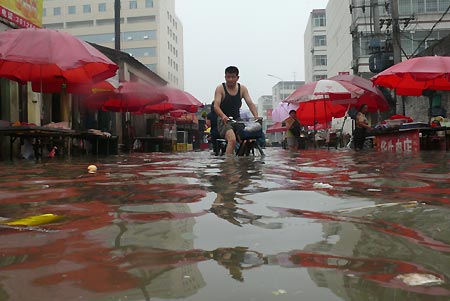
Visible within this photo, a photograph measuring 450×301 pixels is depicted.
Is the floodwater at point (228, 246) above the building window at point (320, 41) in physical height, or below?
below

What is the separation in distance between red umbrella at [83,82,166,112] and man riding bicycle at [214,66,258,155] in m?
7.69

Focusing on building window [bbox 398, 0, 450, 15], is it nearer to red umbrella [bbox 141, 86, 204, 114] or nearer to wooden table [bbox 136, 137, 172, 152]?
wooden table [bbox 136, 137, 172, 152]

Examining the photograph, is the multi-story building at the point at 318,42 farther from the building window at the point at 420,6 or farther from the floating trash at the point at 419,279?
the floating trash at the point at 419,279

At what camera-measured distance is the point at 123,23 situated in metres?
75.9

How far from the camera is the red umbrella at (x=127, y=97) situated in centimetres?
1513

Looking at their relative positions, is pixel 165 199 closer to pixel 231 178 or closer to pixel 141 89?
pixel 231 178

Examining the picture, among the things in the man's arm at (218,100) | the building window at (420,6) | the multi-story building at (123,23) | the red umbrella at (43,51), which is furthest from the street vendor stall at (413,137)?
the multi-story building at (123,23)

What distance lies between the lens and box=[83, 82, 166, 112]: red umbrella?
1513 centimetres

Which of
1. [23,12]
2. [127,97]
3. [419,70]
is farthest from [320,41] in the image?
[23,12]

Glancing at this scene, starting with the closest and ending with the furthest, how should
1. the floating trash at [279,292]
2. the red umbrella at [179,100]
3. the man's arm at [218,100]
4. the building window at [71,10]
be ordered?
the floating trash at [279,292] → the man's arm at [218,100] → the red umbrella at [179,100] → the building window at [71,10]

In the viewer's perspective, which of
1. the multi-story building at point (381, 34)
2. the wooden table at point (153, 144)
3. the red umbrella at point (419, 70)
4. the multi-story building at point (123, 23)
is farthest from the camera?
the multi-story building at point (123, 23)

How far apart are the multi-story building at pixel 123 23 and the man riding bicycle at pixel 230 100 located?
65.6 meters

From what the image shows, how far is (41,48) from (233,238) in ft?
25.3

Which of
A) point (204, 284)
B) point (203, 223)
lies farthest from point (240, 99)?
point (204, 284)
